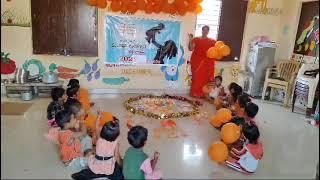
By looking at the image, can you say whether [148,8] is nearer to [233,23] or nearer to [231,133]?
[233,23]

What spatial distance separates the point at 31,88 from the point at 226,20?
12.7ft

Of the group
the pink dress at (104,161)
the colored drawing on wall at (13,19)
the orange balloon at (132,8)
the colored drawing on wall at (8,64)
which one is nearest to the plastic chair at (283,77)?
the orange balloon at (132,8)

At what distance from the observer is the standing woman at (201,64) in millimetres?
5355

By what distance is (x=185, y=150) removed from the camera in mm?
3234

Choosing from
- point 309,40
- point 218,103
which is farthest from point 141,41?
point 309,40

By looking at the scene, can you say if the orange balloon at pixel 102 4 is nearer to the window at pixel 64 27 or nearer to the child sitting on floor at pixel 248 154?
the window at pixel 64 27

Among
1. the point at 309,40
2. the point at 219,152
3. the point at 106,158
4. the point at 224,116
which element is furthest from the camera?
the point at 309,40

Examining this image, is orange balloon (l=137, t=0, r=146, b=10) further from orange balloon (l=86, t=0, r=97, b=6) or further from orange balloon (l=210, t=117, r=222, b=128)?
orange balloon (l=210, t=117, r=222, b=128)

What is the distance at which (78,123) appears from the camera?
300 centimetres

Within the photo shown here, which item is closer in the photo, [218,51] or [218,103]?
[218,103]

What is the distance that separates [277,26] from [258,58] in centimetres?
98

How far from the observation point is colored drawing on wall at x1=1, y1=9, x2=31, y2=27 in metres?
4.86

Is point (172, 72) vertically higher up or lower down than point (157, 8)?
lower down

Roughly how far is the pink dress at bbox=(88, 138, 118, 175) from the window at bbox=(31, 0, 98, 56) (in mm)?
3243
